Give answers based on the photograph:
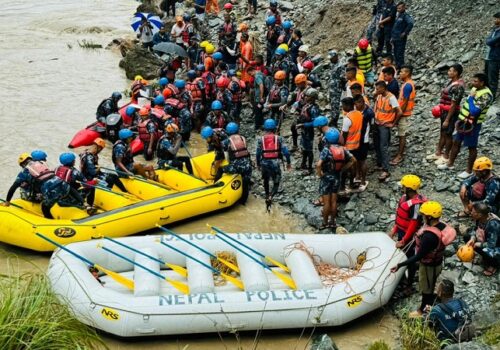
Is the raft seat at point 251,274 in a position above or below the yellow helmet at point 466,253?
below

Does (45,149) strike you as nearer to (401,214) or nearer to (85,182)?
(85,182)

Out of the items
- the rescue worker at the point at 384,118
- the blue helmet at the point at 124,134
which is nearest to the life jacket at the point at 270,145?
the rescue worker at the point at 384,118

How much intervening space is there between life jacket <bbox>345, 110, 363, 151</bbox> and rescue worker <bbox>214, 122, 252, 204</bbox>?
1.80m

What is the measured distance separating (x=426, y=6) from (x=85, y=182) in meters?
9.14

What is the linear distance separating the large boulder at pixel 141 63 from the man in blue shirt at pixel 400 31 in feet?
25.3

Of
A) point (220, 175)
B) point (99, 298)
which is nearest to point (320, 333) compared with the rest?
point (99, 298)

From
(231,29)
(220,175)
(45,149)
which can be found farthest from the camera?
(231,29)

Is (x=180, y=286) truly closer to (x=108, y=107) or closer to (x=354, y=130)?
(x=354, y=130)

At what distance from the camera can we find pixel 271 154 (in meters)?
9.46

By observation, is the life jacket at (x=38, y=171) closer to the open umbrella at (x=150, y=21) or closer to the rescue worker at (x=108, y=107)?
the rescue worker at (x=108, y=107)

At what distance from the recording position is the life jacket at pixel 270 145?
941cm

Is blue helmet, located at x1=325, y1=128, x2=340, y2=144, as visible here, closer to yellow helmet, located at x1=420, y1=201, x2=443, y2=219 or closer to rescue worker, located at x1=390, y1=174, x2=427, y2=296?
rescue worker, located at x1=390, y1=174, x2=427, y2=296

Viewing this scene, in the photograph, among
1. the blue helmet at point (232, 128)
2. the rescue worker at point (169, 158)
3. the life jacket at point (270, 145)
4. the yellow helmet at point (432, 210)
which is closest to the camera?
the yellow helmet at point (432, 210)

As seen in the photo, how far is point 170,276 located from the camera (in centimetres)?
758
